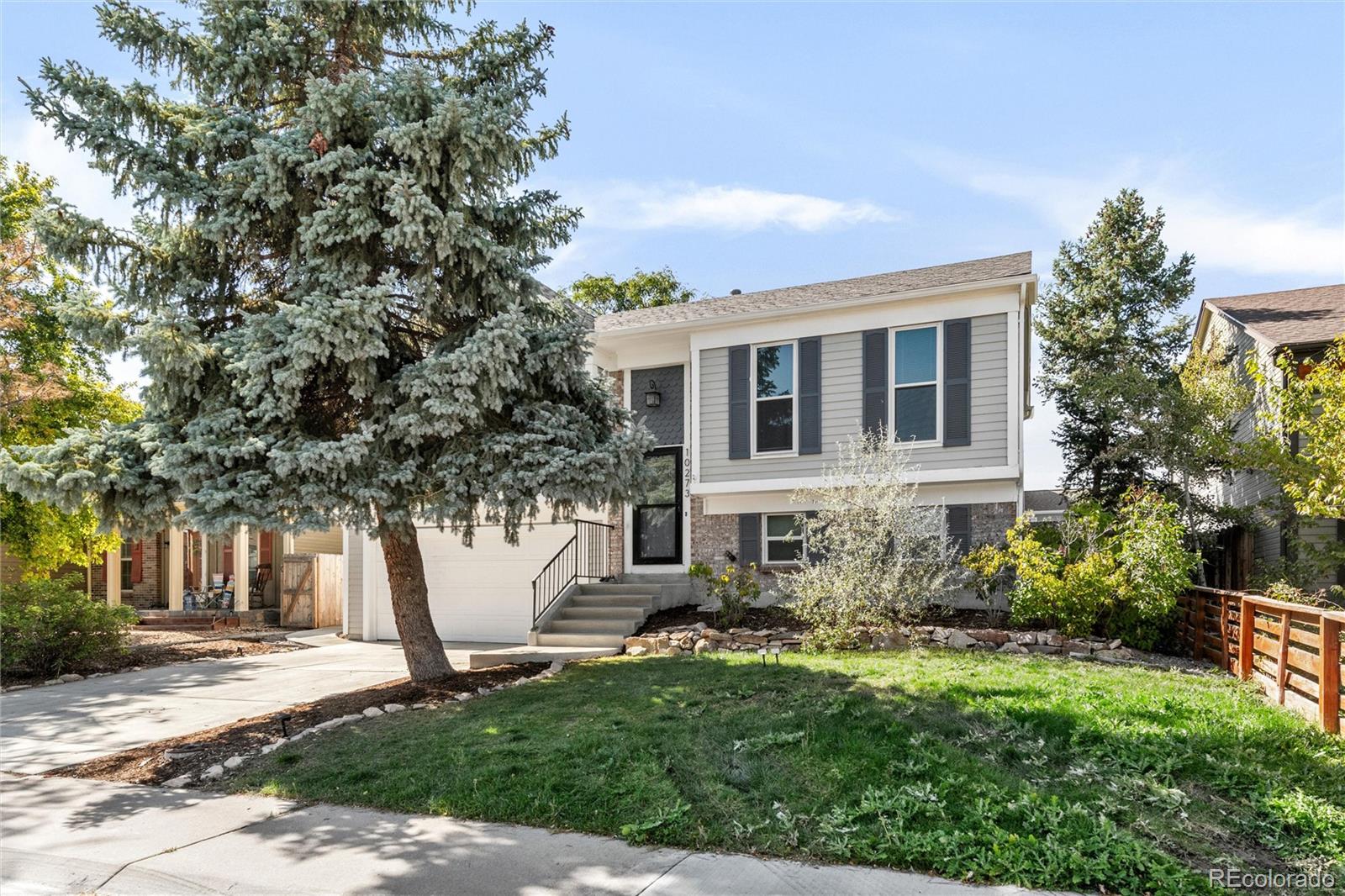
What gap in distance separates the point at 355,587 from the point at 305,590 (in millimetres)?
2906

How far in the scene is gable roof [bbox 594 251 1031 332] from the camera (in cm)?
1248

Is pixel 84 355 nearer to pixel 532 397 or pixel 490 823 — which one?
pixel 532 397

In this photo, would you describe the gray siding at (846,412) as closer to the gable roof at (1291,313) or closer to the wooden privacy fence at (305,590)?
the gable roof at (1291,313)

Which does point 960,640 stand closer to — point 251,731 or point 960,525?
point 960,525

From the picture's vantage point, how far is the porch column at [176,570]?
19172mm

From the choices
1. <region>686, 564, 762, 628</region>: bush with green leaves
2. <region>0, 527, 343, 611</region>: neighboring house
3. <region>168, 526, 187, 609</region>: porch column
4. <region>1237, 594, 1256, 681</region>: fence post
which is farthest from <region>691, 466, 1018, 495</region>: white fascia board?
<region>168, 526, 187, 609</region>: porch column

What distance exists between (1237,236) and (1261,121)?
4.10 meters

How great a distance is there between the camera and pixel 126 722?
8.30m

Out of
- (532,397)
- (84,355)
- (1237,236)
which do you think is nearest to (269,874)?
(532,397)

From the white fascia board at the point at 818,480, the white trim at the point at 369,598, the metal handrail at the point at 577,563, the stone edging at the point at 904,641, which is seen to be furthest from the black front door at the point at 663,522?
the white trim at the point at 369,598

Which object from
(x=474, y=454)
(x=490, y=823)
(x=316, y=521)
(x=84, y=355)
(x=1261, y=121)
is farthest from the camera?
(x=84, y=355)

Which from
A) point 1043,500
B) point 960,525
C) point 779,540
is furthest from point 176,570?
point 1043,500

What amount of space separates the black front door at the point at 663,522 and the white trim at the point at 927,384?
12.6 feet

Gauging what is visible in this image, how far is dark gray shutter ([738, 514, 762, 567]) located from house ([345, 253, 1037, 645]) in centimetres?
2
